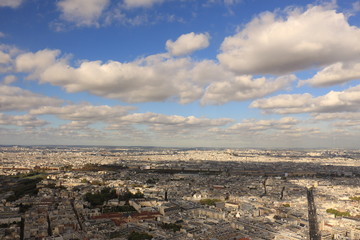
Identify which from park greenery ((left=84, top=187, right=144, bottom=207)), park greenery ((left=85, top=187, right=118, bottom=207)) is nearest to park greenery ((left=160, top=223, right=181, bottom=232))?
park greenery ((left=84, top=187, right=144, bottom=207))

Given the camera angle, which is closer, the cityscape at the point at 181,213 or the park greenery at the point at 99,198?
the cityscape at the point at 181,213

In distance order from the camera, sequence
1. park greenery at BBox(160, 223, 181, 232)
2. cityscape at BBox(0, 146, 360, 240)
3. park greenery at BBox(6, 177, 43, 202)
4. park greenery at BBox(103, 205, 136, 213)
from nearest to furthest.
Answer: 1. cityscape at BBox(0, 146, 360, 240)
2. park greenery at BBox(160, 223, 181, 232)
3. park greenery at BBox(103, 205, 136, 213)
4. park greenery at BBox(6, 177, 43, 202)

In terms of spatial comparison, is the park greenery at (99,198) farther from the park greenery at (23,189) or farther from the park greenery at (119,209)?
the park greenery at (23,189)

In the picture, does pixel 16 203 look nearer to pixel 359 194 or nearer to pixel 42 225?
pixel 42 225

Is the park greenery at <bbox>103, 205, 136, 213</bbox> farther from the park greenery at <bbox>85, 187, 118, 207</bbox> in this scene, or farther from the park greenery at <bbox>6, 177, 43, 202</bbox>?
the park greenery at <bbox>6, 177, 43, 202</bbox>

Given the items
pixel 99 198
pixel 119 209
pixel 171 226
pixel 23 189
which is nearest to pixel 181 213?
pixel 171 226

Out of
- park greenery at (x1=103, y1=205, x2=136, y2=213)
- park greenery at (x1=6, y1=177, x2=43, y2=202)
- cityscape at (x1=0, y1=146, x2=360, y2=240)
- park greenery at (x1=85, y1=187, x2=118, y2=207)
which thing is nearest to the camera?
cityscape at (x1=0, y1=146, x2=360, y2=240)

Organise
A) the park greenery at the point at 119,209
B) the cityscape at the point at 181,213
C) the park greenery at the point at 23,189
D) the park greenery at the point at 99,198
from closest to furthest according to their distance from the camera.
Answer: the cityscape at the point at 181,213 → the park greenery at the point at 119,209 → the park greenery at the point at 99,198 → the park greenery at the point at 23,189

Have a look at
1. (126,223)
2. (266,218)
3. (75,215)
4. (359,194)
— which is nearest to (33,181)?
(75,215)

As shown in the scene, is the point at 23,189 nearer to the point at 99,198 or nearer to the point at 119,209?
the point at 99,198

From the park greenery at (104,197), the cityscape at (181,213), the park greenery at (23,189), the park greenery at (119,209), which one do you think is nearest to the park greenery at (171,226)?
the cityscape at (181,213)

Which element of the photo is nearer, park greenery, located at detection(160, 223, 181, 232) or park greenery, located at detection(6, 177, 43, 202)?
park greenery, located at detection(160, 223, 181, 232)
